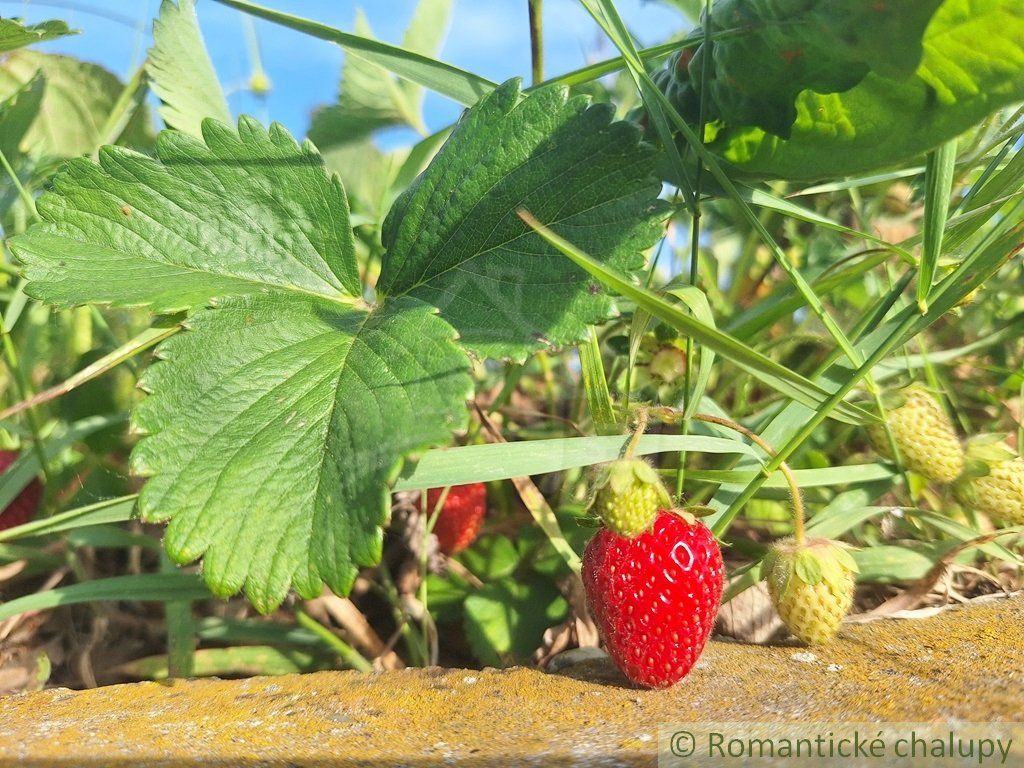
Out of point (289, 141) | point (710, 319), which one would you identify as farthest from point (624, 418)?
point (289, 141)

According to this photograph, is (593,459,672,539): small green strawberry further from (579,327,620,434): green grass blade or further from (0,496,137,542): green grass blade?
(0,496,137,542): green grass blade

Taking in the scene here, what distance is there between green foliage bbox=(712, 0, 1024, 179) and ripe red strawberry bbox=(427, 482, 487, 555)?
23.0 inches

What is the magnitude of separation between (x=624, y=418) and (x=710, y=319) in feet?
0.46

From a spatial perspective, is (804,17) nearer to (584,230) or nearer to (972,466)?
(584,230)

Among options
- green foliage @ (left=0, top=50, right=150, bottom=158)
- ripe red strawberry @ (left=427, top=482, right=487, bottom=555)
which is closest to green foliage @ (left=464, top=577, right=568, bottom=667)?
ripe red strawberry @ (left=427, top=482, right=487, bottom=555)

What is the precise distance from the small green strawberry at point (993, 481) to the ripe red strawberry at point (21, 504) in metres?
1.26

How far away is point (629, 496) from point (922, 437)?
0.44m

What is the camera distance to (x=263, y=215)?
1.00 metres

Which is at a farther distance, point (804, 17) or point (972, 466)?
point (972, 466)

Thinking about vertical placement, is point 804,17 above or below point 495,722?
above

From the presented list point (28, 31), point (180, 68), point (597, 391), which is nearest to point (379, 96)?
point (180, 68)

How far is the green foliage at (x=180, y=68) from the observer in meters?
1.28

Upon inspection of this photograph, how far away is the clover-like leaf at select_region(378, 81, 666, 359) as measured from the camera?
89 cm

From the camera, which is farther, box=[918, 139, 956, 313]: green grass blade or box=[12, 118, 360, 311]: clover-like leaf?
box=[12, 118, 360, 311]: clover-like leaf
